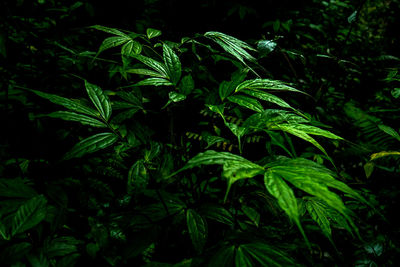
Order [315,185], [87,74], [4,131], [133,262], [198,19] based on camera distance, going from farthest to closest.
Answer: [198,19]
[87,74]
[4,131]
[133,262]
[315,185]

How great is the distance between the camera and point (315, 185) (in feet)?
1.54

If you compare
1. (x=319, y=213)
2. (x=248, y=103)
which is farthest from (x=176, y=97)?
(x=319, y=213)

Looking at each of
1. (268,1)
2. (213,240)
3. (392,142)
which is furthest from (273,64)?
(213,240)

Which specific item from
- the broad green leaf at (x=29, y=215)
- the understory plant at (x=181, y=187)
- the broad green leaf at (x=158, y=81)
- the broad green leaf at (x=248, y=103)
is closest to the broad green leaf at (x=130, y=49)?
the understory plant at (x=181, y=187)

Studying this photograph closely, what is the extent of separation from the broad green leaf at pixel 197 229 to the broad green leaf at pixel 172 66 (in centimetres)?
41

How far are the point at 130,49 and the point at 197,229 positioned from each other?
23.6 inches

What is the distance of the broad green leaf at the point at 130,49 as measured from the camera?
2.59ft

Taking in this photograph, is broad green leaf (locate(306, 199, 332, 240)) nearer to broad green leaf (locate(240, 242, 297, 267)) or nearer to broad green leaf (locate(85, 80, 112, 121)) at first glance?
broad green leaf (locate(240, 242, 297, 267))

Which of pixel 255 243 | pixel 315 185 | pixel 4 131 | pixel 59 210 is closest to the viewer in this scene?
pixel 315 185

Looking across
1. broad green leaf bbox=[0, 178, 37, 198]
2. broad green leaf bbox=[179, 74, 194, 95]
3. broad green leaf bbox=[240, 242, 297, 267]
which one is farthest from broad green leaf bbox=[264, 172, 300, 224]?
broad green leaf bbox=[0, 178, 37, 198]

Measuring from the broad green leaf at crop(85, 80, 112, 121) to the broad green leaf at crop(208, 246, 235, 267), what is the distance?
0.51 meters

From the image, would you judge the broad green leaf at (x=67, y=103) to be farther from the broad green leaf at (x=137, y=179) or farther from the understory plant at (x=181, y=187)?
the broad green leaf at (x=137, y=179)

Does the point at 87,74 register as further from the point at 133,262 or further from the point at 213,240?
the point at 213,240

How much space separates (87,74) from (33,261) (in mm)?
1373
